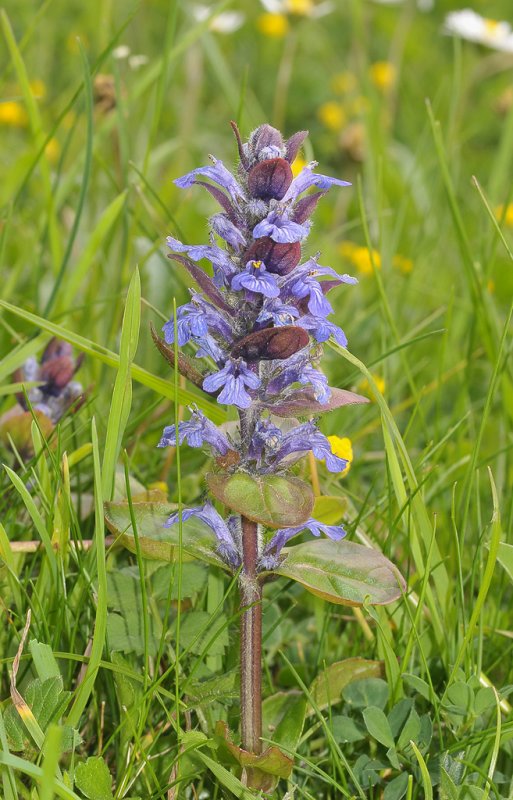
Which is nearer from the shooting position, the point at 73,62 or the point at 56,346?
the point at 56,346

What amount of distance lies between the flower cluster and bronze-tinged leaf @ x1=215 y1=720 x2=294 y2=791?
23cm

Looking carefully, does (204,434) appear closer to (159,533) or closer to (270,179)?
(159,533)

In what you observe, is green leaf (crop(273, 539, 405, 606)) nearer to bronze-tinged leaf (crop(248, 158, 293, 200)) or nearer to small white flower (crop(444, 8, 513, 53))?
bronze-tinged leaf (crop(248, 158, 293, 200))

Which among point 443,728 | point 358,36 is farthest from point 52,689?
point 358,36

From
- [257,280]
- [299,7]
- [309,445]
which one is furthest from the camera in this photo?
[299,7]

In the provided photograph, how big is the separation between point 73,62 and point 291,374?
461 cm

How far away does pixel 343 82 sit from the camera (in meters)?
5.46

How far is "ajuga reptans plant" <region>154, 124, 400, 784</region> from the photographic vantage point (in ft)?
4.02

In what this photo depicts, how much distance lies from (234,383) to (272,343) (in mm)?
73

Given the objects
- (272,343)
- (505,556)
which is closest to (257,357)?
(272,343)

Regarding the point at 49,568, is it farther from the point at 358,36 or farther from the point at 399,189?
the point at 399,189

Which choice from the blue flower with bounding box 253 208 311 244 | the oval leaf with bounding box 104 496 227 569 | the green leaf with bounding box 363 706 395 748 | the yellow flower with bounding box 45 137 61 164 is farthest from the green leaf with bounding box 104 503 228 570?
the yellow flower with bounding box 45 137 61 164

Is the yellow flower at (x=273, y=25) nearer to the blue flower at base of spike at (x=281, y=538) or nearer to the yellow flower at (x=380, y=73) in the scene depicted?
the yellow flower at (x=380, y=73)

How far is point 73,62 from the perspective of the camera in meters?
5.35
